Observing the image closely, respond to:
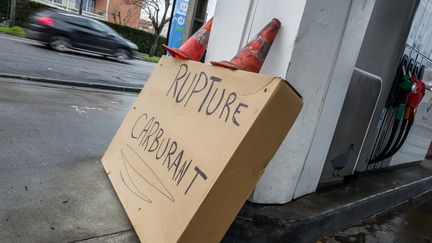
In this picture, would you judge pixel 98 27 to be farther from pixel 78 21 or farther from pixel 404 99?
pixel 404 99

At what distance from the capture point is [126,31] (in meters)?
25.8

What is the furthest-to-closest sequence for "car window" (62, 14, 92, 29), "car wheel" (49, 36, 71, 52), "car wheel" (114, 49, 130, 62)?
"car wheel" (114, 49, 130, 62) → "car window" (62, 14, 92, 29) → "car wheel" (49, 36, 71, 52)

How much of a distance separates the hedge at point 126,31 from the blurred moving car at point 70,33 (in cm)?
873

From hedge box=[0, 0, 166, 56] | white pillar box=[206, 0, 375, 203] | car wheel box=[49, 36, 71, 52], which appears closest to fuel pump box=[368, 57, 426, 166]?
white pillar box=[206, 0, 375, 203]

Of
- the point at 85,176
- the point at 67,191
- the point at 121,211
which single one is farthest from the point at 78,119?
the point at 121,211

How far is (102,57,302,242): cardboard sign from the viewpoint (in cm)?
170

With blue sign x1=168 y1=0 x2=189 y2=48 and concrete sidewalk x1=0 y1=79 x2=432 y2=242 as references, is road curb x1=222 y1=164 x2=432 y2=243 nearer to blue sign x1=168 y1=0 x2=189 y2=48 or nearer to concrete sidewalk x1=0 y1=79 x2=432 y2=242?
concrete sidewalk x1=0 y1=79 x2=432 y2=242

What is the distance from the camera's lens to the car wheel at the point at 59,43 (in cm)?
1204

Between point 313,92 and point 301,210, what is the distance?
976mm

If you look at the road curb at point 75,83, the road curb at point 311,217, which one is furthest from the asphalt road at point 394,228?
the road curb at point 75,83

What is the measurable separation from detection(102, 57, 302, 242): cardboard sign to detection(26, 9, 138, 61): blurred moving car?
449 inches

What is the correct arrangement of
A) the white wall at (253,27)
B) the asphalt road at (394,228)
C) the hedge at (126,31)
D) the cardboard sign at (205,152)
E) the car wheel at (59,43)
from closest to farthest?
the cardboard sign at (205,152) → the white wall at (253,27) → the asphalt road at (394,228) → the car wheel at (59,43) → the hedge at (126,31)

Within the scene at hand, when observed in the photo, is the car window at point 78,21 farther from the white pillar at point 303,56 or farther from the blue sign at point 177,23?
the white pillar at point 303,56

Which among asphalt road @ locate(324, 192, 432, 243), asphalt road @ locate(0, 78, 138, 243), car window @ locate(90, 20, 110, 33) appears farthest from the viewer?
car window @ locate(90, 20, 110, 33)
